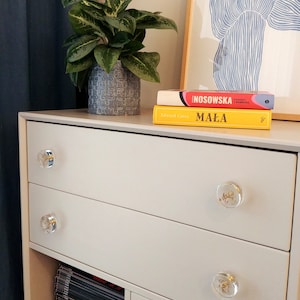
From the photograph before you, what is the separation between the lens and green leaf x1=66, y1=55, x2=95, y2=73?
104cm

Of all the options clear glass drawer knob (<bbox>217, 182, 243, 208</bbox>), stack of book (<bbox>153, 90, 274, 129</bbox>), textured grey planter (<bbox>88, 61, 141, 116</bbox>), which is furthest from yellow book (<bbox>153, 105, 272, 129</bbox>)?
textured grey planter (<bbox>88, 61, 141, 116</bbox>)

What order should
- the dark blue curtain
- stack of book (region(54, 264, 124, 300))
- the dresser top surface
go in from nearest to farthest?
1. the dresser top surface
2. stack of book (region(54, 264, 124, 300))
3. the dark blue curtain

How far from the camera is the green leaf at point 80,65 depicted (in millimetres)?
1037

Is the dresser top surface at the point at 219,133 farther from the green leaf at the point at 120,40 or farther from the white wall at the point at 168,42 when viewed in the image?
the white wall at the point at 168,42

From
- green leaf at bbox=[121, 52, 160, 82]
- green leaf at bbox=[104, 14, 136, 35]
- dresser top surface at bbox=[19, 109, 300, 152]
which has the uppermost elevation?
green leaf at bbox=[104, 14, 136, 35]

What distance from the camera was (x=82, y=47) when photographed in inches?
39.8

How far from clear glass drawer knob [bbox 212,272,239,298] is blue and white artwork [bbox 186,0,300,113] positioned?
47cm

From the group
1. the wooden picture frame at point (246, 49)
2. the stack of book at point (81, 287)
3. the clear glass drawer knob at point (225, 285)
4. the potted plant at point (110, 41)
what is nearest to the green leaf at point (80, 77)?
the potted plant at point (110, 41)

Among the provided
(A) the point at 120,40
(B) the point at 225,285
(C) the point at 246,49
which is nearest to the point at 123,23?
(A) the point at 120,40

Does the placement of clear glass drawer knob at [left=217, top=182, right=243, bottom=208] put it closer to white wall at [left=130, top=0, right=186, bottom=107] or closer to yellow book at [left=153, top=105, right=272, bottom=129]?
yellow book at [left=153, top=105, right=272, bottom=129]

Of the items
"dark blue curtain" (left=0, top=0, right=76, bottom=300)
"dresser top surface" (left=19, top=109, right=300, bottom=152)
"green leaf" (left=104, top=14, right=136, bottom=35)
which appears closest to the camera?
"dresser top surface" (left=19, top=109, right=300, bottom=152)

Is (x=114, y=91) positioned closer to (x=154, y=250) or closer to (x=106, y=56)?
(x=106, y=56)

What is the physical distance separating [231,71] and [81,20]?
415 millimetres

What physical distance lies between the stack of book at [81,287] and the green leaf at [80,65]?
57 centimetres
